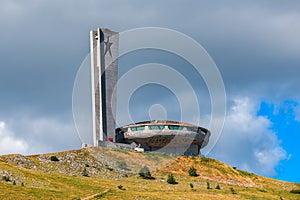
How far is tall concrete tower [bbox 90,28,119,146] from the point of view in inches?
4407

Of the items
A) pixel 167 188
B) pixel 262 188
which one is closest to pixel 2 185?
pixel 167 188

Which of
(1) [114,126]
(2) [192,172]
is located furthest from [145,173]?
(1) [114,126]

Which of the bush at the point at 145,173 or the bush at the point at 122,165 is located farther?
the bush at the point at 122,165

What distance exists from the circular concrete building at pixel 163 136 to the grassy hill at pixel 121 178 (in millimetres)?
9057

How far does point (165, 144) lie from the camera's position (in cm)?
11138

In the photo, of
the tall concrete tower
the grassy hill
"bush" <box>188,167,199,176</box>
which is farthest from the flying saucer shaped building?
"bush" <box>188,167,199,176</box>

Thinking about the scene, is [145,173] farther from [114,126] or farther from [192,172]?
[114,126]

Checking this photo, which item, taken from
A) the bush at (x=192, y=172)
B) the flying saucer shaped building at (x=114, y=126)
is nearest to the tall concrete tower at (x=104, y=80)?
the flying saucer shaped building at (x=114, y=126)

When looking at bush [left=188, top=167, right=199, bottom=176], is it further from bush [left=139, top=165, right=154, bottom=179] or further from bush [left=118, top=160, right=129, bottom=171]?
bush [left=118, top=160, right=129, bottom=171]

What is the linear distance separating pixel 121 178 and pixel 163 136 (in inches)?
1216

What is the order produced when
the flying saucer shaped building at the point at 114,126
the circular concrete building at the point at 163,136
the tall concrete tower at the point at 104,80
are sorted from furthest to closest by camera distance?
1. the tall concrete tower at the point at 104,80
2. the flying saucer shaped building at the point at 114,126
3. the circular concrete building at the point at 163,136

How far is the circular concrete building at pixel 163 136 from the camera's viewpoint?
109 metres

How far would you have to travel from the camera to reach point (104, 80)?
114812mm

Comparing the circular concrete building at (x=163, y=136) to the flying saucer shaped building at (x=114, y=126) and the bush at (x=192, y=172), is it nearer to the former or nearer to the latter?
the flying saucer shaped building at (x=114, y=126)
